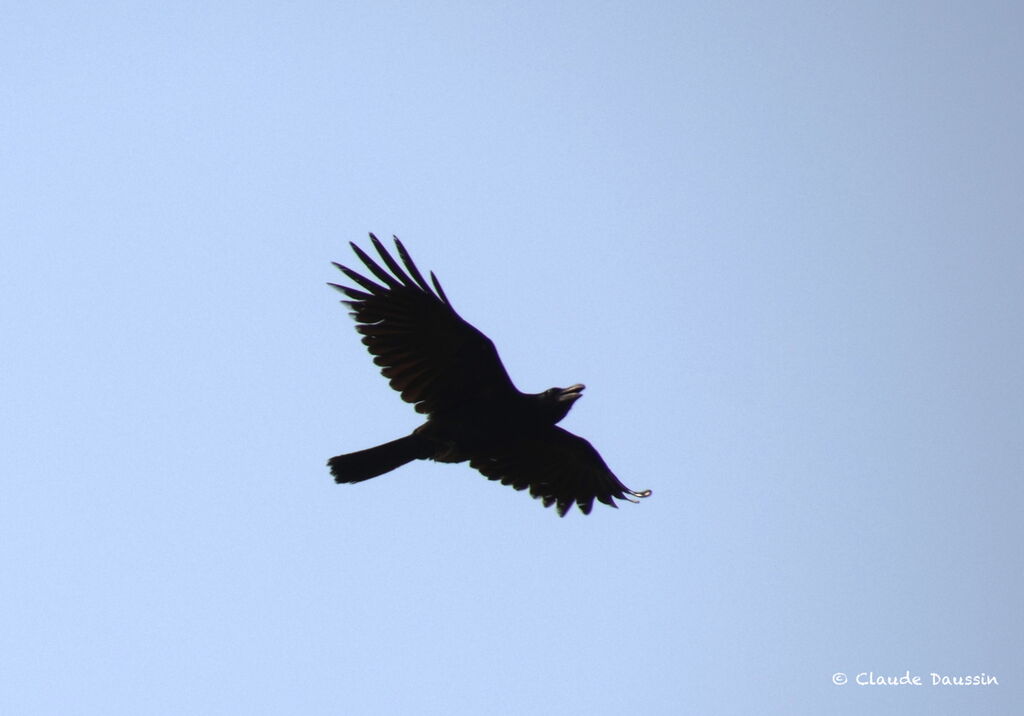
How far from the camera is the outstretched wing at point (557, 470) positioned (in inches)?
422

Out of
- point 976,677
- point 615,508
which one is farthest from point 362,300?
point 976,677

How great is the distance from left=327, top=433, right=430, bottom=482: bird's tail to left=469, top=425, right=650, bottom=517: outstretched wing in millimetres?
909

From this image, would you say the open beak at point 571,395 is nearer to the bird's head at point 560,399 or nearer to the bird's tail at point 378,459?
the bird's head at point 560,399

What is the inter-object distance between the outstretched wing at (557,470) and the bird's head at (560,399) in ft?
1.79

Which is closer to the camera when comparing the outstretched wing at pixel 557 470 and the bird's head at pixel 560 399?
the bird's head at pixel 560 399

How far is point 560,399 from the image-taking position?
393 inches

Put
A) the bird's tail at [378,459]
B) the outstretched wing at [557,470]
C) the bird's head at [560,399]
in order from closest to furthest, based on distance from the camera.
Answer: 1. the bird's tail at [378,459]
2. the bird's head at [560,399]
3. the outstretched wing at [557,470]

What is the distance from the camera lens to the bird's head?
32.8 feet

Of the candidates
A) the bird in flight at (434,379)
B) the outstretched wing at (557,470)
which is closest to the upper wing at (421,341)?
the bird in flight at (434,379)

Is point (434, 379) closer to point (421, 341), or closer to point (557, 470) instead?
point (421, 341)

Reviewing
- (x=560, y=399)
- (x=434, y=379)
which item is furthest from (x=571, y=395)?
(x=434, y=379)

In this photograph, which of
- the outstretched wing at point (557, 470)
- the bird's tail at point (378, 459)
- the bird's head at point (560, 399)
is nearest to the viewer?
the bird's tail at point (378, 459)

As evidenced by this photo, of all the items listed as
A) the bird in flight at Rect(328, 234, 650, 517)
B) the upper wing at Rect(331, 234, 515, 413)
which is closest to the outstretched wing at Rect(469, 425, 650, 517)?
the bird in flight at Rect(328, 234, 650, 517)

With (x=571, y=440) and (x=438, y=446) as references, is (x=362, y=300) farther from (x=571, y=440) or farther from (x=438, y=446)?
(x=571, y=440)
